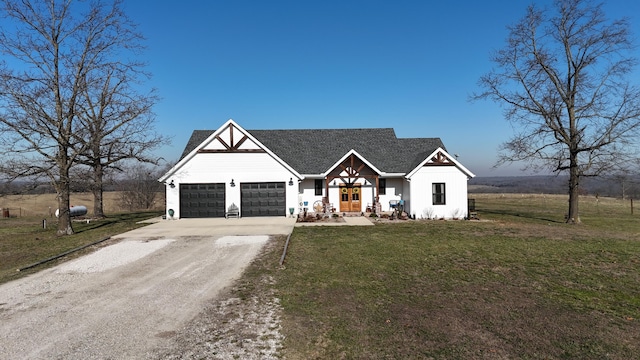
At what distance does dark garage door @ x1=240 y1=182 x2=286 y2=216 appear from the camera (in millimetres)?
22375

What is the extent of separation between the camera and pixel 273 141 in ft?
Answer: 90.6

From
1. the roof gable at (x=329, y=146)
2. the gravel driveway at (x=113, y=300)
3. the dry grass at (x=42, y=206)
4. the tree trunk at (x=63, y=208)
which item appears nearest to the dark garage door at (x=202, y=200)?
the roof gable at (x=329, y=146)

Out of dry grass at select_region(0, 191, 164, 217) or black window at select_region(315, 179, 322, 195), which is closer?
black window at select_region(315, 179, 322, 195)

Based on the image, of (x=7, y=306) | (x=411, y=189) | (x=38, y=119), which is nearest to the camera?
(x=7, y=306)

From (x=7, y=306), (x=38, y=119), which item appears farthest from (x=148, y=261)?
(x=38, y=119)

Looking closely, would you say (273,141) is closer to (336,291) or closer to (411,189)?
(411,189)

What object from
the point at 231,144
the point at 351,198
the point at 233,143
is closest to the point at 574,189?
the point at 351,198

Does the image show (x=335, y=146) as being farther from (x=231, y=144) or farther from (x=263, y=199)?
(x=231, y=144)

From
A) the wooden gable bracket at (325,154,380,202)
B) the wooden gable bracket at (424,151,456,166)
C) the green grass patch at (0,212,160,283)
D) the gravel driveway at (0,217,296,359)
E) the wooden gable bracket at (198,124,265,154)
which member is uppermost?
the wooden gable bracket at (198,124,265,154)

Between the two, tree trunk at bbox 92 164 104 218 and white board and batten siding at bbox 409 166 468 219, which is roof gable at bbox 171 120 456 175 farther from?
tree trunk at bbox 92 164 104 218

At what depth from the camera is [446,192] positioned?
22062mm

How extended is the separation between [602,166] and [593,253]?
430 inches

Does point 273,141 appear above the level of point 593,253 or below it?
above

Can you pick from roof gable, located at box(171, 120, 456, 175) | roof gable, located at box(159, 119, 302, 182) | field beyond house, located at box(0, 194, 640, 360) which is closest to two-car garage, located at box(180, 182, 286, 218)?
roof gable, located at box(159, 119, 302, 182)
